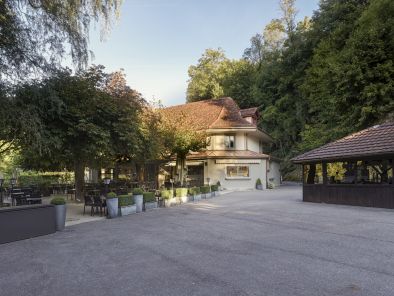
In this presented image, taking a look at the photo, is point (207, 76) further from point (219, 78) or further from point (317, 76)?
point (317, 76)

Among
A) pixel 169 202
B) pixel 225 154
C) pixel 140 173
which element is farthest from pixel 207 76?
pixel 169 202

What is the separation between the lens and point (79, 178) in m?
20.8

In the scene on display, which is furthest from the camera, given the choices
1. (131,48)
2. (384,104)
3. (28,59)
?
(384,104)

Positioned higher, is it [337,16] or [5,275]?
[337,16]

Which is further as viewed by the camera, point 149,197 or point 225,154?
point 225,154

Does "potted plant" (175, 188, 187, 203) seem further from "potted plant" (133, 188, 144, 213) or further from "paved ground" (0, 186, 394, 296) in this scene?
"paved ground" (0, 186, 394, 296)

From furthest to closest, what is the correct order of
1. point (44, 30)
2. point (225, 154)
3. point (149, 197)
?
1. point (225, 154)
2. point (149, 197)
3. point (44, 30)

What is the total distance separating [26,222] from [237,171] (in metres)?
25.3

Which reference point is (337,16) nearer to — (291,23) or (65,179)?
(291,23)

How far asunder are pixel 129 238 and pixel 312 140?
2951 cm

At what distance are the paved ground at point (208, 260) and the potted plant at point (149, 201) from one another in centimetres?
503

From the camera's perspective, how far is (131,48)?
13.6 m

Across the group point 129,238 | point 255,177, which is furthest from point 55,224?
point 255,177

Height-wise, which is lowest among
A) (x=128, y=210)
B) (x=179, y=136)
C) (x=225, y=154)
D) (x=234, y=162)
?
(x=128, y=210)
